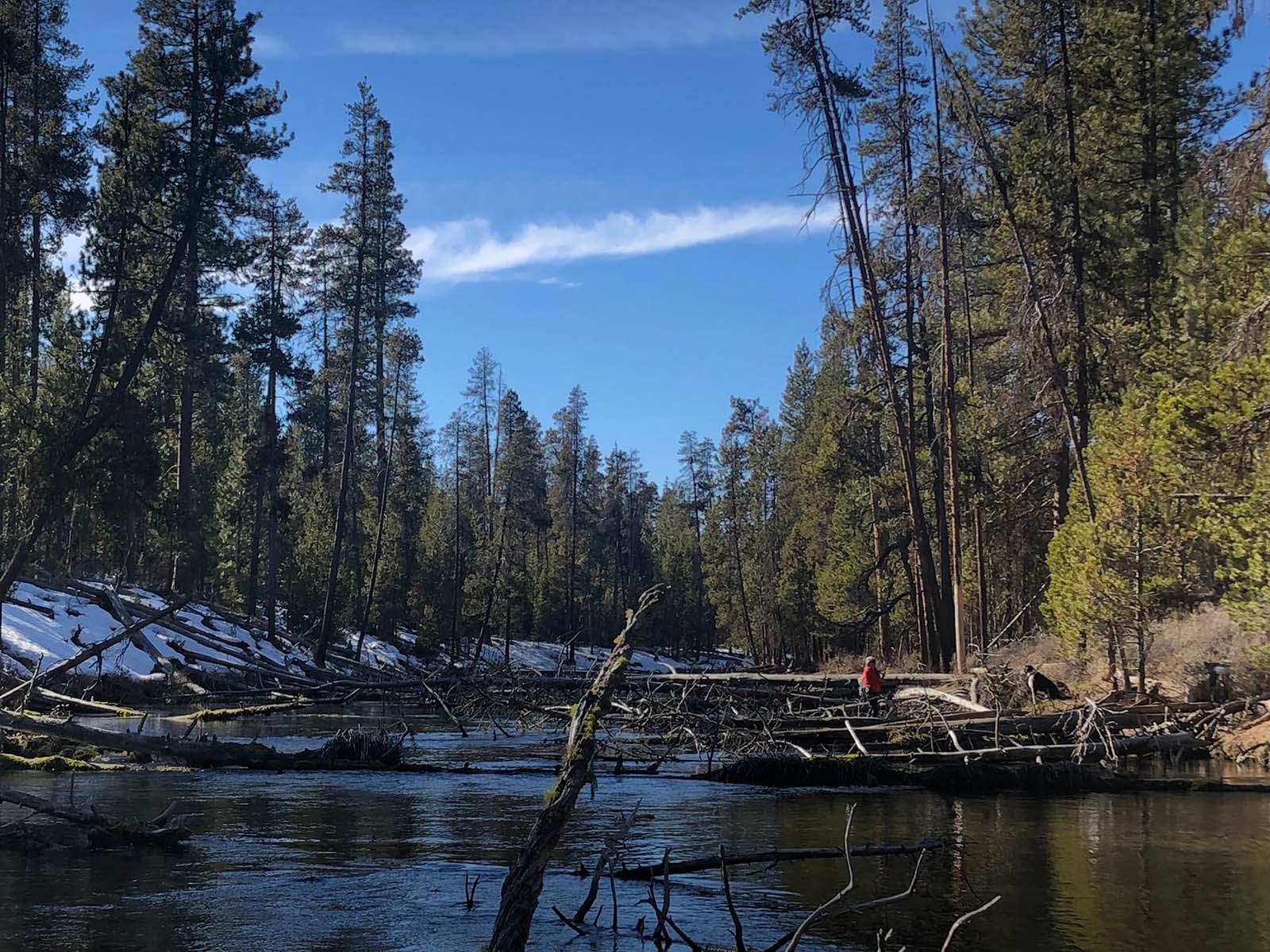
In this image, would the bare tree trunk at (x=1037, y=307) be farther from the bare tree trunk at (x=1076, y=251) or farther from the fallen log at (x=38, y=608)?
the fallen log at (x=38, y=608)

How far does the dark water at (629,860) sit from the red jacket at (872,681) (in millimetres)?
4252

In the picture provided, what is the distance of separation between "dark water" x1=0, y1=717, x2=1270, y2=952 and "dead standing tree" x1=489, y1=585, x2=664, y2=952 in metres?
2.11

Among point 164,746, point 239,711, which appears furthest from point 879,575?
point 164,746

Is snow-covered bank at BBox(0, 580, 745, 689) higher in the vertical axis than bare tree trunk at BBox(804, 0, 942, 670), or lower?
lower

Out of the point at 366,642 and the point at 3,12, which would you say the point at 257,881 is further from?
the point at 366,642

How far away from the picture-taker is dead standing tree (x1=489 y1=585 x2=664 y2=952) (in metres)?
5.50

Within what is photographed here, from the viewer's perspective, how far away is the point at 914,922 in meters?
8.36

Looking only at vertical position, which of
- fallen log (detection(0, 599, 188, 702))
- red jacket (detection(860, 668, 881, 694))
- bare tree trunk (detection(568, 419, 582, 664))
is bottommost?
red jacket (detection(860, 668, 881, 694))

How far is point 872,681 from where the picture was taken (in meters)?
19.7

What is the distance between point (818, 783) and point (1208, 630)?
10.1 metres

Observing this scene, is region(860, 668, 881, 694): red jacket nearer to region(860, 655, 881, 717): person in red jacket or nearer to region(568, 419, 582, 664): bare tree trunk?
region(860, 655, 881, 717): person in red jacket

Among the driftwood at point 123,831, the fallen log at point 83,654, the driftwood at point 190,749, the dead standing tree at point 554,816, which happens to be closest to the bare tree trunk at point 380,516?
the fallen log at point 83,654

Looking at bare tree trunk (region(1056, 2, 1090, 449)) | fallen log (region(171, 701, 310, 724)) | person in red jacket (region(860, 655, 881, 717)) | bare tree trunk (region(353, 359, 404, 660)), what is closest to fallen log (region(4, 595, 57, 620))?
fallen log (region(171, 701, 310, 724))

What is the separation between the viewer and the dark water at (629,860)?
26.0ft
